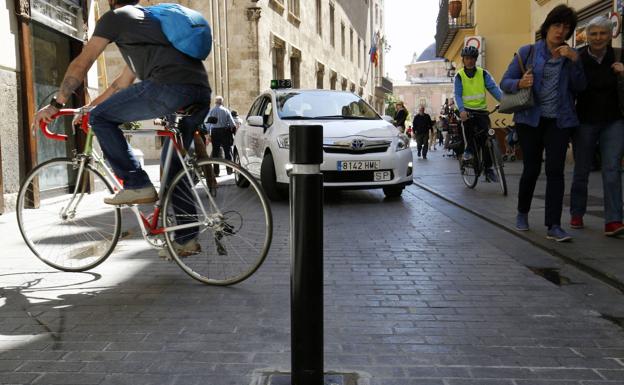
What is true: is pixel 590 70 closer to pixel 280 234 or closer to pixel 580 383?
pixel 280 234

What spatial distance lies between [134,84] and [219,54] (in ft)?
59.7

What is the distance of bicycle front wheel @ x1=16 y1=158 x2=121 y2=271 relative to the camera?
430 cm

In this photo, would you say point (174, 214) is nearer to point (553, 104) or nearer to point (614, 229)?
point (553, 104)

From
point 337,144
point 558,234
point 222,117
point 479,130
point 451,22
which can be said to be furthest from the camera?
point 451,22

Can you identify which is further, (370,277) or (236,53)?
(236,53)

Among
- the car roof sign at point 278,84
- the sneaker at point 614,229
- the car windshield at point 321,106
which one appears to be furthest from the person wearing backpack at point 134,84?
the car roof sign at point 278,84

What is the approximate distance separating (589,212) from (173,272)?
15.1 feet

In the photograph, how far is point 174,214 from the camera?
4.05 m

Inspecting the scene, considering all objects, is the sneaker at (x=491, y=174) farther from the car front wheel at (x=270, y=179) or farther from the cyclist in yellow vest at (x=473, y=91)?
the car front wheel at (x=270, y=179)

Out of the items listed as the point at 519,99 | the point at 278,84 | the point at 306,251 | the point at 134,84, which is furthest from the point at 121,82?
the point at 278,84

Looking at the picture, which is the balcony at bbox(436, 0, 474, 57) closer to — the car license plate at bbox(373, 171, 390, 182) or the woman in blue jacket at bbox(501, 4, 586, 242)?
the car license plate at bbox(373, 171, 390, 182)

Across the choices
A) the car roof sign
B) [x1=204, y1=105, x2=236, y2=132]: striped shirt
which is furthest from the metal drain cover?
[x1=204, y1=105, x2=236, y2=132]: striped shirt

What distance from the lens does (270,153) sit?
8.66 meters

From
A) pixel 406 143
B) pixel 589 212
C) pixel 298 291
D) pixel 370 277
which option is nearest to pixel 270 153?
pixel 406 143
